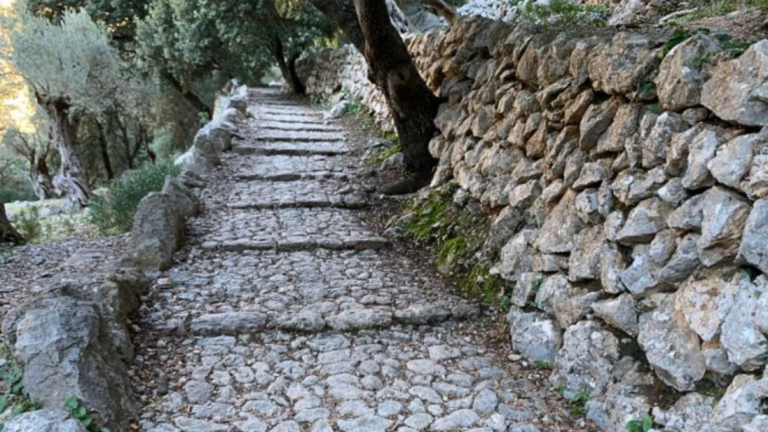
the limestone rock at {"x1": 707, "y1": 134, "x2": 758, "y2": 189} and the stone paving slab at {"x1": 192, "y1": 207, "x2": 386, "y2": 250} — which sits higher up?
the limestone rock at {"x1": 707, "y1": 134, "x2": 758, "y2": 189}

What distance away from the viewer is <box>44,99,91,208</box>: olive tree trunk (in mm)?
11578

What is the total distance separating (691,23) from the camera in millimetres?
3344

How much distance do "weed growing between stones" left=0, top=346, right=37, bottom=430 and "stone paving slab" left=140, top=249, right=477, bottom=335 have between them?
86 centimetres

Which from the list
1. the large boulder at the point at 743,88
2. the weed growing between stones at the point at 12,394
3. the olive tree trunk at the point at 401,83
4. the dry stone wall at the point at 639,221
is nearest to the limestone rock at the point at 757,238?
the dry stone wall at the point at 639,221

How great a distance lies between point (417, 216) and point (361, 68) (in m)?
6.18

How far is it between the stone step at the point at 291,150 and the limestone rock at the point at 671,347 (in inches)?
241

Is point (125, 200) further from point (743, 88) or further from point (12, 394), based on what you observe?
point (743, 88)

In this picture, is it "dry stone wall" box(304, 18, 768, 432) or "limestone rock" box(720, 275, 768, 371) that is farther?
"dry stone wall" box(304, 18, 768, 432)

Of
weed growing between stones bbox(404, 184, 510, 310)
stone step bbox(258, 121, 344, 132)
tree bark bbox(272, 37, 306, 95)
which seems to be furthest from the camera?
tree bark bbox(272, 37, 306, 95)

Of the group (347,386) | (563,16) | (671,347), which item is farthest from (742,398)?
(563,16)

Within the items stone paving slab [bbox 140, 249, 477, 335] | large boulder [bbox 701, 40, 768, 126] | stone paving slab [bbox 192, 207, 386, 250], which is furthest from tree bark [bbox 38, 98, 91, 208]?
large boulder [bbox 701, 40, 768, 126]

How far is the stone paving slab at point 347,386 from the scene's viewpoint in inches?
107

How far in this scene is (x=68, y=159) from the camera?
1191cm

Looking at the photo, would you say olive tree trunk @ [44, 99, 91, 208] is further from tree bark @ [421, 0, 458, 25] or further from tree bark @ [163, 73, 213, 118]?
tree bark @ [421, 0, 458, 25]
